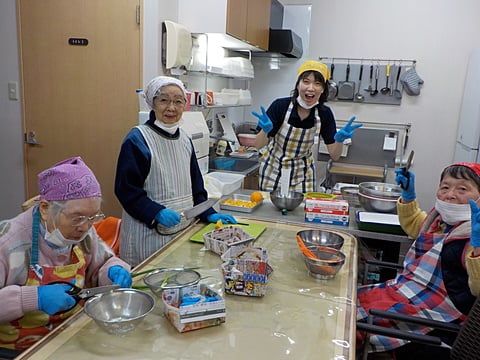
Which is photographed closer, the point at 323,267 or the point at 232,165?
the point at 323,267

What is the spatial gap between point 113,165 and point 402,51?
9.56 ft

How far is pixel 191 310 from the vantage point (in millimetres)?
1078

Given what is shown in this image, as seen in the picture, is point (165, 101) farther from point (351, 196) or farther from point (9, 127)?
point (9, 127)

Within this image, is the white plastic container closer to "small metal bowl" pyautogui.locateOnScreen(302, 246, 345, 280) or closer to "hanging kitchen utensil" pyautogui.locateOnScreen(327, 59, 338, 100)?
"small metal bowl" pyautogui.locateOnScreen(302, 246, 345, 280)

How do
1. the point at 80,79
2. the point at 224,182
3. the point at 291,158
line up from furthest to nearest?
1. the point at 80,79
2. the point at 291,158
3. the point at 224,182

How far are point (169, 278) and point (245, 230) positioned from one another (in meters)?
0.54

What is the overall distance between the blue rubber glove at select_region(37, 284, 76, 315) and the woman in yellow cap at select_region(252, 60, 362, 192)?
62.9 inches

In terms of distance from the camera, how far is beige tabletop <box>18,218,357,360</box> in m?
1.00

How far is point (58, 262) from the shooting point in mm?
1252

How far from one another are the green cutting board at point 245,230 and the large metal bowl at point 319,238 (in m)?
0.19

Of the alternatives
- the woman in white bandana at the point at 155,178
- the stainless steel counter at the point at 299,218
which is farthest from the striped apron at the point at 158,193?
the stainless steel counter at the point at 299,218

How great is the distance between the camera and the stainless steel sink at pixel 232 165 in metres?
3.32

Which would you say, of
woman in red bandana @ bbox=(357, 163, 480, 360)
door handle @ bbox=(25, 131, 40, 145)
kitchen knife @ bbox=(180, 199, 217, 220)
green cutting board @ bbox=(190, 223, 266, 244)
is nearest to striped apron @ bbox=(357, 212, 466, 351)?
woman in red bandana @ bbox=(357, 163, 480, 360)

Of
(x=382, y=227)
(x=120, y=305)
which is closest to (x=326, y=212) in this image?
(x=382, y=227)
